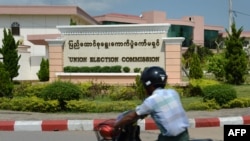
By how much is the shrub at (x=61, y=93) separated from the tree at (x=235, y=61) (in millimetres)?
9478

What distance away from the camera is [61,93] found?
11.2 metres

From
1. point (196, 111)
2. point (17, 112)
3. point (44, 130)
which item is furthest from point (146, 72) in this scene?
point (17, 112)

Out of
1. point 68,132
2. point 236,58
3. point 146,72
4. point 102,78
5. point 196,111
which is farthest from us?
point 236,58

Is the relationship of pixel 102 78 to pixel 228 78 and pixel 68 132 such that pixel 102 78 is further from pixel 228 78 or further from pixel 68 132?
pixel 68 132

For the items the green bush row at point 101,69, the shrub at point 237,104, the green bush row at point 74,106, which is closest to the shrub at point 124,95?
the green bush row at point 74,106

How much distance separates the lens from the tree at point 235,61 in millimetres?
18672

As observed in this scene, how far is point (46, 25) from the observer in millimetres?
34531

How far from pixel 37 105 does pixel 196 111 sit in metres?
4.30

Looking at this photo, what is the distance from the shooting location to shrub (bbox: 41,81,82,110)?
441 inches

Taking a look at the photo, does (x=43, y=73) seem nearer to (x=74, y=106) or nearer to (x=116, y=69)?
(x=116, y=69)

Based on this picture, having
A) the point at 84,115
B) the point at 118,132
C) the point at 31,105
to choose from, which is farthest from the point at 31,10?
the point at 118,132

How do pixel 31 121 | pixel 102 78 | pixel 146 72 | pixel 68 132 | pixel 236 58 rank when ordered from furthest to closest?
pixel 236 58
pixel 102 78
pixel 31 121
pixel 68 132
pixel 146 72

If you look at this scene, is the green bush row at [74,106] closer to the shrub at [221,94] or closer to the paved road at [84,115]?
the paved road at [84,115]

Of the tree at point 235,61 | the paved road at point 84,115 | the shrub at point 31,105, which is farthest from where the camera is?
the tree at point 235,61
